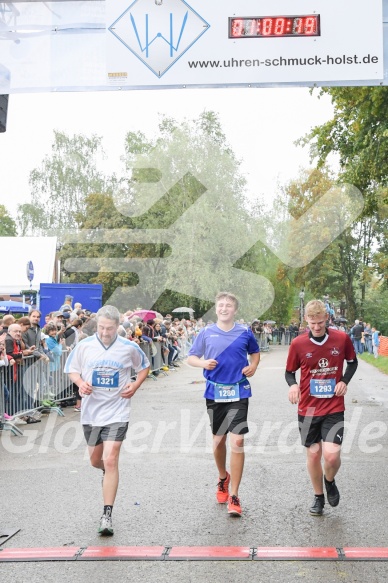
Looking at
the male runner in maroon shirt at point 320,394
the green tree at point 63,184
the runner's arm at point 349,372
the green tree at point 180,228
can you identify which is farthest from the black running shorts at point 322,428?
the green tree at point 63,184

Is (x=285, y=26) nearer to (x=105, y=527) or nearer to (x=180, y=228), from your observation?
(x=105, y=527)

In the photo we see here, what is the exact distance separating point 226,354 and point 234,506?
48.8 inches

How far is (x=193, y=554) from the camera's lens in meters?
5.63

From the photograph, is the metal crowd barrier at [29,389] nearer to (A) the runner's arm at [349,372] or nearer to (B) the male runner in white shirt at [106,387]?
(B) the male runner in white shirt at [106,387]

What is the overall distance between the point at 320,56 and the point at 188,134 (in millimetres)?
44578

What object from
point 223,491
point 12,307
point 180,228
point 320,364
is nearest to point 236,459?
point 223,491

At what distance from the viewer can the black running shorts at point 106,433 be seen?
656 centimetres

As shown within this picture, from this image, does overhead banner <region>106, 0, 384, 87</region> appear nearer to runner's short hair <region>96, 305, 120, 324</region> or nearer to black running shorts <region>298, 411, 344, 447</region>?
runner's short hair <region>96, 305, 120, 324</region>

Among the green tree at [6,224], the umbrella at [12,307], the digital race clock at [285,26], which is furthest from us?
the green tree at [6,224]

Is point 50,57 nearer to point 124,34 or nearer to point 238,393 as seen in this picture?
point 124,34

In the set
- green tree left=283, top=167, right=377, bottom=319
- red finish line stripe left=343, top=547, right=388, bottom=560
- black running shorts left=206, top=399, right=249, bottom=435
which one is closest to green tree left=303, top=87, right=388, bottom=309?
black running shorts left=206, top=399, right=249, bottom=435

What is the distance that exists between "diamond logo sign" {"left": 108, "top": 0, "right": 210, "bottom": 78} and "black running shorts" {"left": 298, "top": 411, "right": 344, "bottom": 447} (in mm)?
3594

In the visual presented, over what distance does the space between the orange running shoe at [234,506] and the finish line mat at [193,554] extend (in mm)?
896

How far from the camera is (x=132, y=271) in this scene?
57656 millimetres
